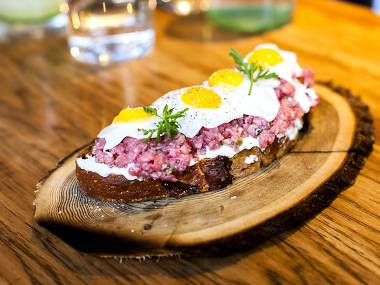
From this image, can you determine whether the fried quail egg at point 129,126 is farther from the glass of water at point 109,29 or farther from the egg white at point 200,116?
the glass of water at point 109,29

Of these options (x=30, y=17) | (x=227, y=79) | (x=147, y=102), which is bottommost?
(x=147, y=102)

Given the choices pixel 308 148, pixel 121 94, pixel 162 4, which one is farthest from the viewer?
pixel 162 4

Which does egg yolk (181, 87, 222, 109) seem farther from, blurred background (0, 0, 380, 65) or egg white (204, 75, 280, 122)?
blurred background (0, 0, 380, 65)

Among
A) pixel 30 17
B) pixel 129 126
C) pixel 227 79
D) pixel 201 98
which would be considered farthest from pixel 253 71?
pixel 30 17

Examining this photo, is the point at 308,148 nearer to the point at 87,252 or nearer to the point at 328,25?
the point at 87,252

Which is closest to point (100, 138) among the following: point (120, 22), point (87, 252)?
point (87, 252)

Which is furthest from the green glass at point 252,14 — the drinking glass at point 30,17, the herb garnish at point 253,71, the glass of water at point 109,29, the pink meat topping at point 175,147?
the pink meat topping at point 175,147

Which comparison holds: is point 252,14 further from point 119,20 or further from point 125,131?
point 125,131
